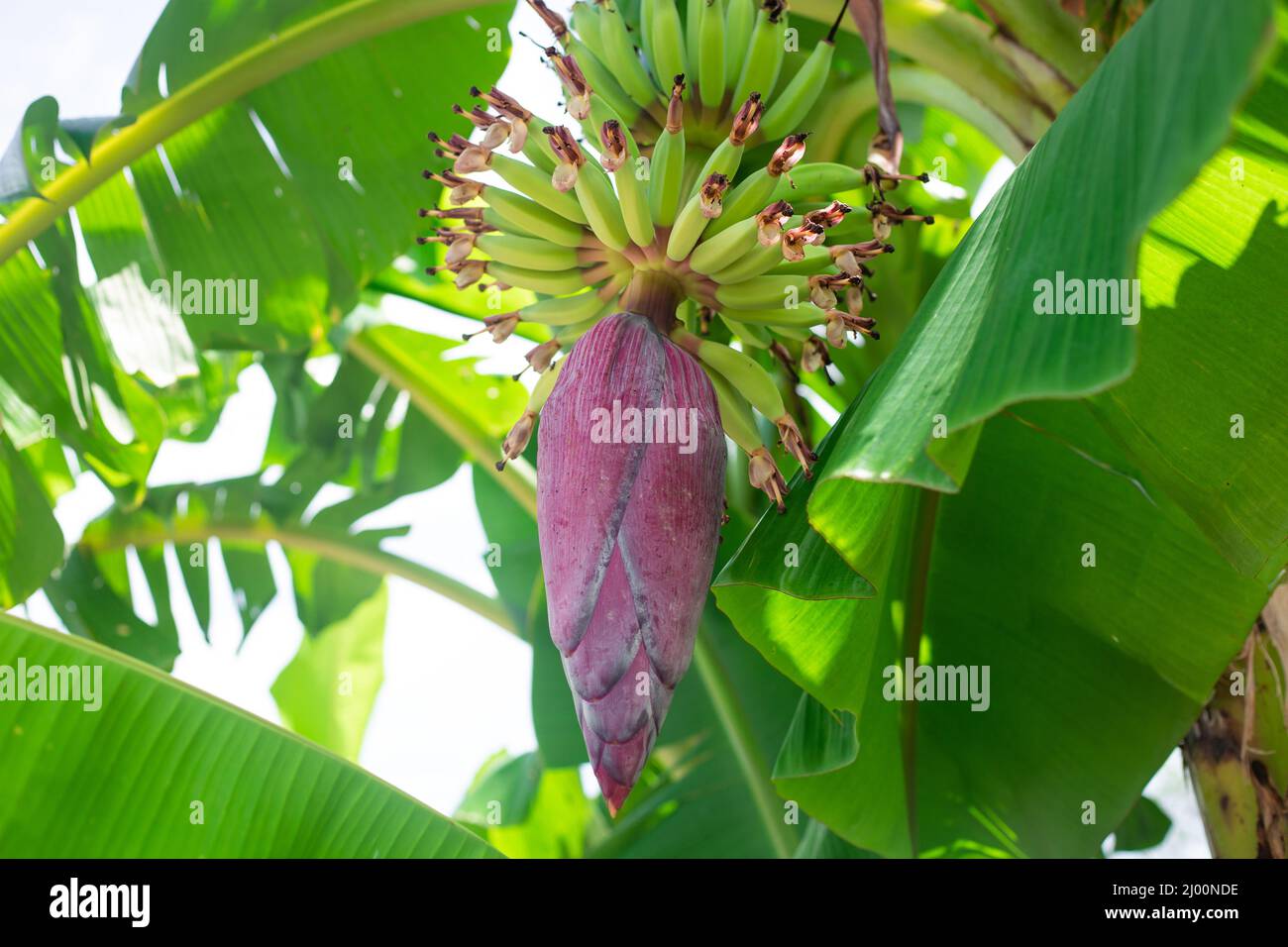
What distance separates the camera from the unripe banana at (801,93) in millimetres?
997

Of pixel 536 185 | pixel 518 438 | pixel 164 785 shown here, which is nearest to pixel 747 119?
pixel 536 185

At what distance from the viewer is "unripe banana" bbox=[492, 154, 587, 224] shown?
2.83ft

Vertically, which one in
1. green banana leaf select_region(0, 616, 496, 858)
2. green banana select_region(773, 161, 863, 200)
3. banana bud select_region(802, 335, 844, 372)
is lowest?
green banana leaf select_region(0, 616, 496, 858)

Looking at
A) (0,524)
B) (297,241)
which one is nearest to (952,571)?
(297,241)

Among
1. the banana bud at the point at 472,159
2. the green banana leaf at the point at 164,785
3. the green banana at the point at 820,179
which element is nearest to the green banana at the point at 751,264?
the green banana at the point at 820,179

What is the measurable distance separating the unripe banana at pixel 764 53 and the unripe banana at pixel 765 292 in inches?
8.2

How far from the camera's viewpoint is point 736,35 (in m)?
1.01

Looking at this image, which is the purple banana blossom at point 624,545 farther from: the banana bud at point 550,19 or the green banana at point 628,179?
the banana bud at point 550,19

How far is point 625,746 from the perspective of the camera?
68cm

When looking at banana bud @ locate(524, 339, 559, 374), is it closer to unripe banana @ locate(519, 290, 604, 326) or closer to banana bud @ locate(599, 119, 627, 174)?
unripe banana @ locate(519, 290, 604, 326)

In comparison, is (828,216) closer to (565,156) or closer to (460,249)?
(565,156)

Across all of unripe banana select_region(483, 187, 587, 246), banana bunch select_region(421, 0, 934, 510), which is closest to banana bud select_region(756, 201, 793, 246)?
banana bunch select_region(421, 0, 934, 510)
